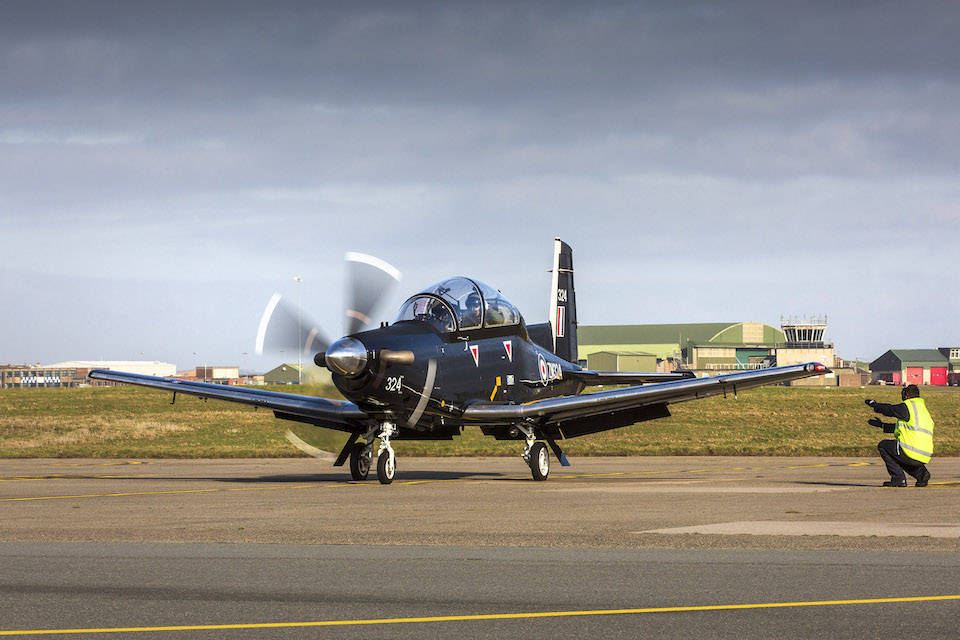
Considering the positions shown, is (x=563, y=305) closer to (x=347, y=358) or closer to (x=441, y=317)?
(x=441, y=317)

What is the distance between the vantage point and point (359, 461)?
20.8 meters

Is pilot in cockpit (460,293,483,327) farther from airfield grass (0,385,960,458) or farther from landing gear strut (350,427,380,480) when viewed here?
airfield grass (0,385,960,458)

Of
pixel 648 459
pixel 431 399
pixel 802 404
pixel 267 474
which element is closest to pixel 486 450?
pixel 648 459

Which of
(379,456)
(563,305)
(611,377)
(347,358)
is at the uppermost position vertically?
(563,305)

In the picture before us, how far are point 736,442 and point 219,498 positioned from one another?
26928 millimetres

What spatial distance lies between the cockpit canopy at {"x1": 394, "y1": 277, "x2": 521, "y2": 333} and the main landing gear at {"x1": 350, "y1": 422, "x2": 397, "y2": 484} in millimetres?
2179

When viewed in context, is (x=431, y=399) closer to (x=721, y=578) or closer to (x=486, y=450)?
(x=721, y=578)

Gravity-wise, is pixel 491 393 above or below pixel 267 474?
above

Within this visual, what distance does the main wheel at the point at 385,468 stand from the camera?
1939 centimetres

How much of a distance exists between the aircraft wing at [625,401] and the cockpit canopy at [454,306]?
5.73 feet

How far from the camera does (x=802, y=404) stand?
2212 inches

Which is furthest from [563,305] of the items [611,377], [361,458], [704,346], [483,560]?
[704,346]

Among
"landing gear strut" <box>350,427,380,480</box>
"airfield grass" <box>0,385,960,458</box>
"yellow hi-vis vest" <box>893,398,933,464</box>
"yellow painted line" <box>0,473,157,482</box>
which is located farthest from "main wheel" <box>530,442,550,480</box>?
"airfield grass" <box>0,385,960,458</box>

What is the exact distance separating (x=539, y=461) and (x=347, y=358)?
16.7 ft
